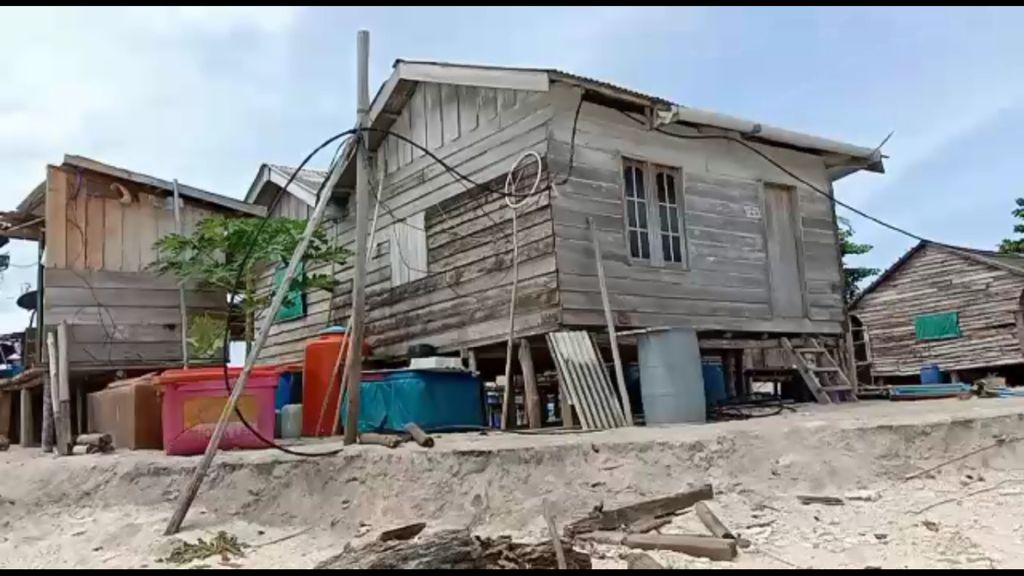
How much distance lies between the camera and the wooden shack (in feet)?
29.3

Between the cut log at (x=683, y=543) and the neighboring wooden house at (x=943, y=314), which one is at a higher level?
the neighboring wooden house at (x=943, y=314)

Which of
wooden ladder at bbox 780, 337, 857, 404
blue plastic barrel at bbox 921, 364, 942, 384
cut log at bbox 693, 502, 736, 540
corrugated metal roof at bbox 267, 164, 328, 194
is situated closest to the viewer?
cut log at bbox 693, 502, 736, 540

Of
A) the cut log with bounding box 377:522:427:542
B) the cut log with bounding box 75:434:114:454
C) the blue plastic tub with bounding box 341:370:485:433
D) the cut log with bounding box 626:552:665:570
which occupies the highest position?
the blue plastic tub with bounding box 341:370:485:433

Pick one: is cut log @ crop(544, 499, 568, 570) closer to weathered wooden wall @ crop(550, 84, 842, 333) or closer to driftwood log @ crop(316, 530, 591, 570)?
driftwood log @ crop(316, 530, 591, 570)

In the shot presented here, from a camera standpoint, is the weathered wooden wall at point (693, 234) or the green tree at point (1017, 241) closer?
the weathered wooden wall at point (693, 234)

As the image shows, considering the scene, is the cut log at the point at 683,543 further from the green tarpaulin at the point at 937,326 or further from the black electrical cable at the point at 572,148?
the green tarpaulin at the point at 937,326

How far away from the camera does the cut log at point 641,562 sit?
13.1 ft

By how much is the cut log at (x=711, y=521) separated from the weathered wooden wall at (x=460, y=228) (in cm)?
355

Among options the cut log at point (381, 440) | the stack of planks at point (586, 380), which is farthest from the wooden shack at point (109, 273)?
the stack of planks at point (586, 380)

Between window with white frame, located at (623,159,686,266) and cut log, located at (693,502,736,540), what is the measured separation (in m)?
4.39

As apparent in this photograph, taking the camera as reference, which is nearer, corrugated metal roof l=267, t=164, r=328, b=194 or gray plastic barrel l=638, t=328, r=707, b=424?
gray plastic barrel l=638, t=328, r=707, b=424

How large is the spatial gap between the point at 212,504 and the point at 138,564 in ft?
2.90

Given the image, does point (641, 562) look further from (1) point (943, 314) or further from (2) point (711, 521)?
(1) point (943, 314)

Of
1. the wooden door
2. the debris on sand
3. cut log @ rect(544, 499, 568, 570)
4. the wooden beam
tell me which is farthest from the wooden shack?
the wooden door
